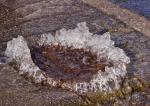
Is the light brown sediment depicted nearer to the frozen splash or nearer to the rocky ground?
the rocky ground

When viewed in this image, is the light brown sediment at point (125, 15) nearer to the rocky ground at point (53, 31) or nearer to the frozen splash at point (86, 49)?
the rocky ground at point (53, 31)

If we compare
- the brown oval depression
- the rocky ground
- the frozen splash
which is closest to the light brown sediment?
the rocky ground

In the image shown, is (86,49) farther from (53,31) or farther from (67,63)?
(53,31)

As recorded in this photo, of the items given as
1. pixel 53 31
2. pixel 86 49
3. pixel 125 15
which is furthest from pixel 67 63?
pixel 125 15

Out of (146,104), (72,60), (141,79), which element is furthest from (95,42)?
(146,104)

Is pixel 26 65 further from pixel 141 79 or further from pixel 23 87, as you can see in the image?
pixel 141 79

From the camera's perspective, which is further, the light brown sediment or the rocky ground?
the light brown sediment
